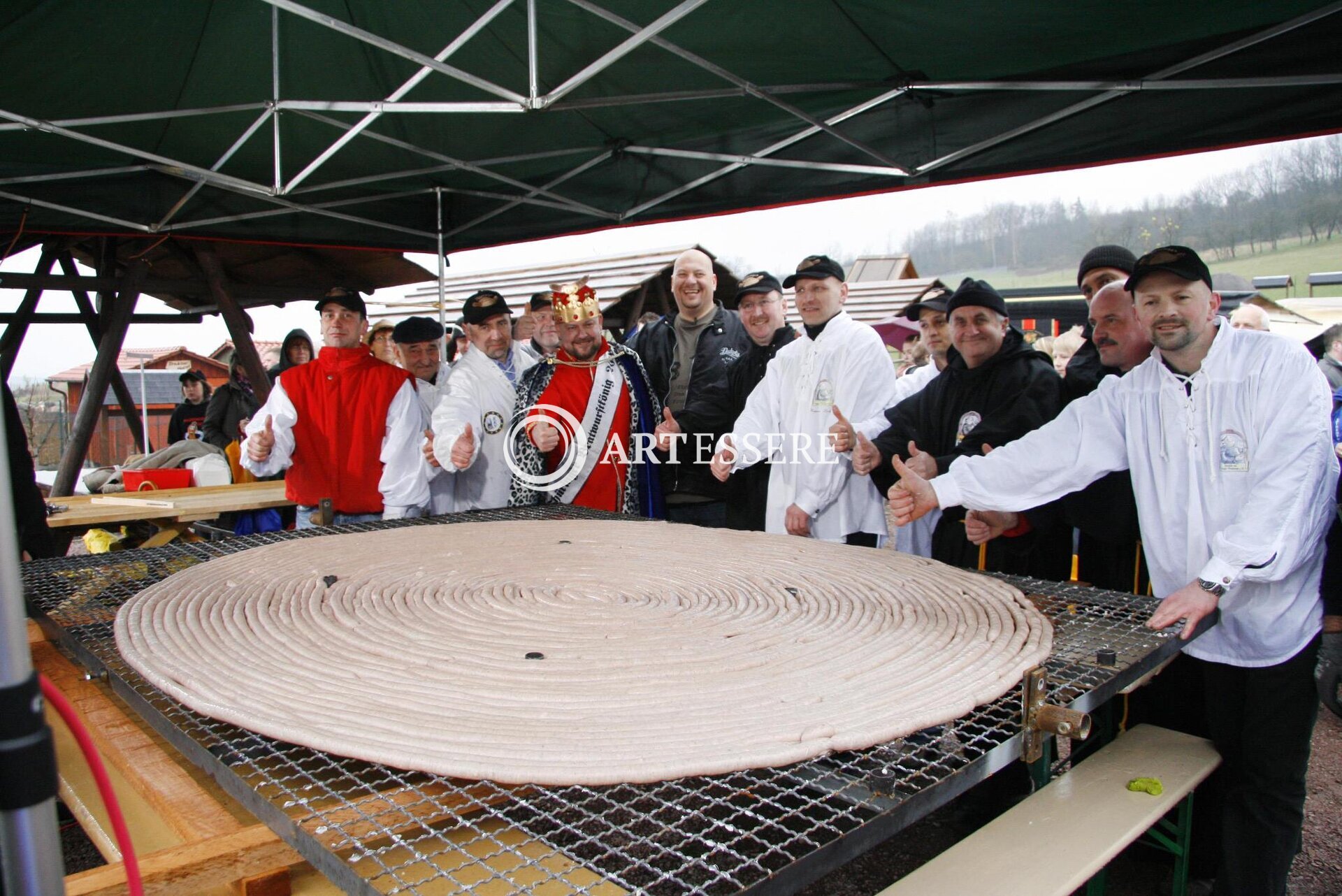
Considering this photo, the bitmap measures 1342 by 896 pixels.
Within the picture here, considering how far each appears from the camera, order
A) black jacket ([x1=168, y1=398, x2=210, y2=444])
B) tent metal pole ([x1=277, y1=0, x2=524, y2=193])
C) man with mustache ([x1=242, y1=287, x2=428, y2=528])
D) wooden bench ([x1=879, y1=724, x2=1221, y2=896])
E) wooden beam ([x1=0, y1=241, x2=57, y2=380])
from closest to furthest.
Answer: wooden bench ([x1=879, y1=724, x2=1221, y2=896])
tent metal pole ([x1=277, y1=0, x2=524, y2=193])
man with mustache ([x1=242, y1=287, x2=428, y2=528])
wooden beam ([x1=0, y1=241, x2=57, y2=380])
black jacket ([x1=168, y1=398, x2=210, y2=444])

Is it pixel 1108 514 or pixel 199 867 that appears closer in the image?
pixel 199 867

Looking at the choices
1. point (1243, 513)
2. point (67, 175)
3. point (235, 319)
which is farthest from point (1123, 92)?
point (235, 319)

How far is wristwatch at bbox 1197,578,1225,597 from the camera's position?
1.61 m

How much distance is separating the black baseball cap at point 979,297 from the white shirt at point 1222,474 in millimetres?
749

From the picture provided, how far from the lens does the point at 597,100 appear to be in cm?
309

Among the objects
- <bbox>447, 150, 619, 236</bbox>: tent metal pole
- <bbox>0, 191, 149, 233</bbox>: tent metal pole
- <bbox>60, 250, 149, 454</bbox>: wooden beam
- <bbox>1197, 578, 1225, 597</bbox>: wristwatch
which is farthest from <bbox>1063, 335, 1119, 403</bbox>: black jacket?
<bbox>60, 250, 149, 454</bbox>: wooden beam

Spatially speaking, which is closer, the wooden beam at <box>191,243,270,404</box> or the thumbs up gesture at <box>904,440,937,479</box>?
the thumbs up gesture at <box>904,440,937,479</box>

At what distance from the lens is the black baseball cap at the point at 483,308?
379cm

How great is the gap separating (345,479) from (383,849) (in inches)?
102

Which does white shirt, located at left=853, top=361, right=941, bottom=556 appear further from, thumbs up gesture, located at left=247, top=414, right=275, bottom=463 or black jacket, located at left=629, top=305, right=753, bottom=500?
thumbs up gesture, located at left=247, top=414, right=275, bottom=463

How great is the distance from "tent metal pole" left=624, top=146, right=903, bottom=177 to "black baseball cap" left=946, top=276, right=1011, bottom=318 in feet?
3.57

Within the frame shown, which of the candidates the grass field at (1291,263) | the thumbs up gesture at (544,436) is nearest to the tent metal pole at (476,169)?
the thumbs up gesture at (544,436)

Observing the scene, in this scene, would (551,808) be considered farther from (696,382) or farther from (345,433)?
(696,382)

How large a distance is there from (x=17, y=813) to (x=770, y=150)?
3.66m
